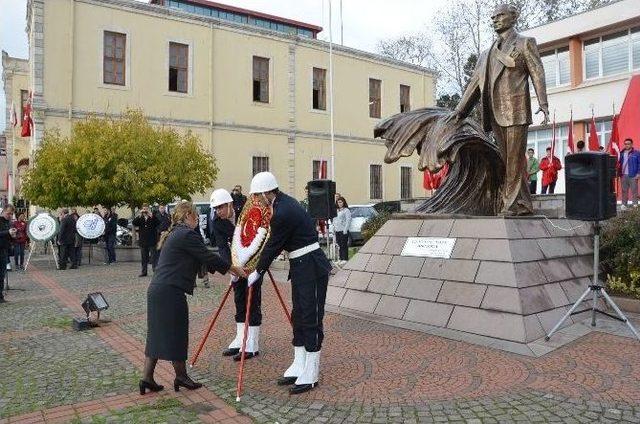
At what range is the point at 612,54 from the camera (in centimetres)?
2691

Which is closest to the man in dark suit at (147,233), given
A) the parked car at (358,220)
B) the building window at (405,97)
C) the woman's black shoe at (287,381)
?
the parked car at (358,220)

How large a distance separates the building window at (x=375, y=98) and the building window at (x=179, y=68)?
40.3 ft

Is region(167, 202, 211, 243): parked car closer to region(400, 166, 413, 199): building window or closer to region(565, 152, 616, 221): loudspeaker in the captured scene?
region(565, 152, 616, 221): loudspeaker

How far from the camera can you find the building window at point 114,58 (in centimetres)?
2589

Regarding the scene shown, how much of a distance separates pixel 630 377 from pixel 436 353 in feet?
6.03

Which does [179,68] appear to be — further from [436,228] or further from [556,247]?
[556,247]

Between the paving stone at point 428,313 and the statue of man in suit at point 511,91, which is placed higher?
the statue of man in suit at point 511,91

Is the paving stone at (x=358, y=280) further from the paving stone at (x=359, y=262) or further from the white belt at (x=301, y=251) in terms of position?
the white belt at (x=301, y=251)

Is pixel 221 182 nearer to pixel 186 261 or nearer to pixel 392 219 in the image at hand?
pixel 392 219

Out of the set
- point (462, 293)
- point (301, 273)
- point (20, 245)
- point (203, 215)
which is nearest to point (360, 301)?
point (462, 293)

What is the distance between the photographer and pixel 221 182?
2903 centimetres

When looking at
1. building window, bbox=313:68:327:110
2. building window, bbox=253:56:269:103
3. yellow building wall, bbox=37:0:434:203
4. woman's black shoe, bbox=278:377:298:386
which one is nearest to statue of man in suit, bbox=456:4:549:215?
woman's black shoe, bbox=278:377:298:386

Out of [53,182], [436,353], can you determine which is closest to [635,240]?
[436,353]

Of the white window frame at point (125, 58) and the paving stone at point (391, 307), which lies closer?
the paving stone at point (391, 307)
